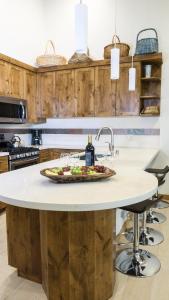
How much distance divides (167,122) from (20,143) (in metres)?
2.71

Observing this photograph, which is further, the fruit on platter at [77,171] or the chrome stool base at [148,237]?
the chrome stool base at [148,237]

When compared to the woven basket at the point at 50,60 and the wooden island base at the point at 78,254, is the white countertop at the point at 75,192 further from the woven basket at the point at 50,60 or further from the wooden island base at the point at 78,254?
the woven basket at the point at 50,60

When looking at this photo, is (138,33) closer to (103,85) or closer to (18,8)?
(103,85)

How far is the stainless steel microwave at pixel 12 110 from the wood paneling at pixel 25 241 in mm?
2138

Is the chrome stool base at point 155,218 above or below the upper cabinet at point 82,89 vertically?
below

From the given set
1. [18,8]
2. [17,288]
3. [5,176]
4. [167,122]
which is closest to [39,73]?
[18,8]

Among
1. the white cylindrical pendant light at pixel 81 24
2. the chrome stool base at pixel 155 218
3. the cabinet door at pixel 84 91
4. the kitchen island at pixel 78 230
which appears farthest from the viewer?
the cabinet door at pixel 84 91

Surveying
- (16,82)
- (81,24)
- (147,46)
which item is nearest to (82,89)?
(16,82)

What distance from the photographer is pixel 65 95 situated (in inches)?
174

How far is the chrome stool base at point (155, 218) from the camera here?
3249 mm

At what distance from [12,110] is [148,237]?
9.10 feet

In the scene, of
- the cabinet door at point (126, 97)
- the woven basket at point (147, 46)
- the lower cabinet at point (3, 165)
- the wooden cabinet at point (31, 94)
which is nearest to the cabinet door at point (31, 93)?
the wooden cabinet at point (31, 94)

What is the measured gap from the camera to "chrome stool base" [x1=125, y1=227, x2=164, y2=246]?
2.68 m

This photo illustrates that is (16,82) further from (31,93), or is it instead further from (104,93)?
(104,93)
